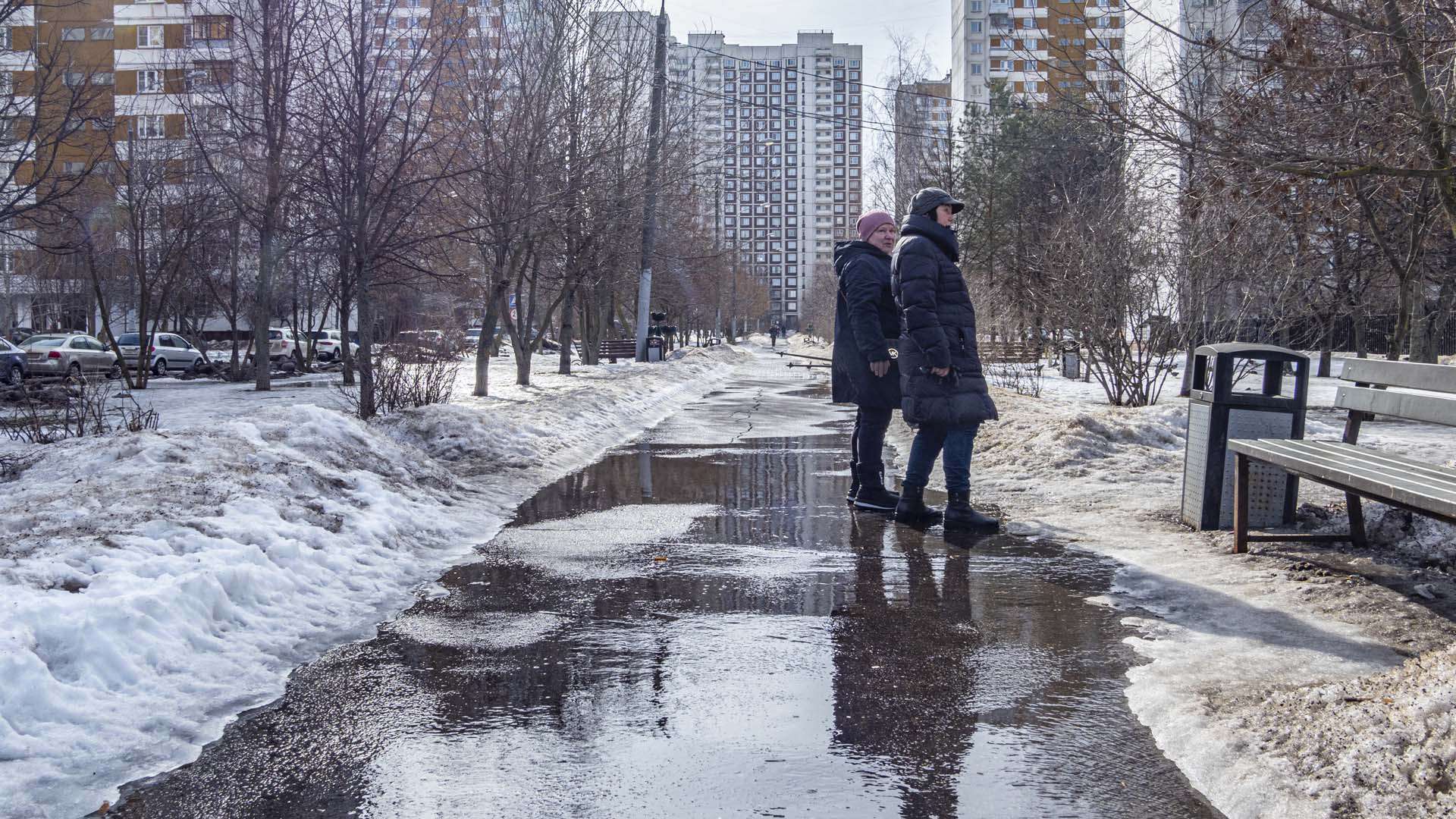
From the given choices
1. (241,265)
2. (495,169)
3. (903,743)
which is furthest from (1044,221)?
(903,743)

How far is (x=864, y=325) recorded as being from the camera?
7.95 meters

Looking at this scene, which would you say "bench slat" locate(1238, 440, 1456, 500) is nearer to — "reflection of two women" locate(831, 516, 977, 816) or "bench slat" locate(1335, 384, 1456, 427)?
"bench slat" locate(1335, 384, 1456, 427)

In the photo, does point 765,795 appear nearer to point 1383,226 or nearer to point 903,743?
point 903,743

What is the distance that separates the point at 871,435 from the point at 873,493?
41cm

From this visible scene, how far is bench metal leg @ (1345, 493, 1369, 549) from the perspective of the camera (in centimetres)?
641

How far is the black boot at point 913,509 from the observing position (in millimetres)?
7684

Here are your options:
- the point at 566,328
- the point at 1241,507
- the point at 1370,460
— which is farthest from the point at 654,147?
the point at 1370,460

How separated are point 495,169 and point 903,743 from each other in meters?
16.1

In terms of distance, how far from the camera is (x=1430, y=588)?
17.7ft

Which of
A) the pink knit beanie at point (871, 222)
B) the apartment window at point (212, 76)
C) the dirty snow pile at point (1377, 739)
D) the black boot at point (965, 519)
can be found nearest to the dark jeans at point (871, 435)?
the black boot at point (965, 519)

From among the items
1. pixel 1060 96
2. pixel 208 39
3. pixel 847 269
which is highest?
pixel 208 39

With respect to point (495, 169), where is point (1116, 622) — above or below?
below

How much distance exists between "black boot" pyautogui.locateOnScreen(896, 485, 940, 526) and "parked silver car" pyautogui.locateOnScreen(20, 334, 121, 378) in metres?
28.5

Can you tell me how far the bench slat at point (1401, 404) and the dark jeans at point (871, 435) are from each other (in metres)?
2.86
